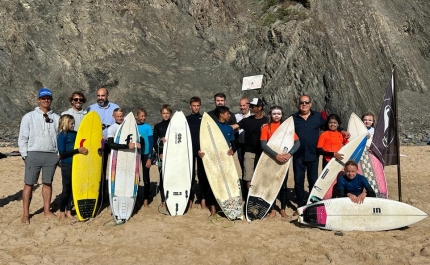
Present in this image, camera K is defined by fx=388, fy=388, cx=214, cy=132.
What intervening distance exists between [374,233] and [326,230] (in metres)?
0.55

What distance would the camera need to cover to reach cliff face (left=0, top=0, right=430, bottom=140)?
17234 mm

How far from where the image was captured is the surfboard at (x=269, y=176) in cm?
531

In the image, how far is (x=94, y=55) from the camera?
1817 centimetres

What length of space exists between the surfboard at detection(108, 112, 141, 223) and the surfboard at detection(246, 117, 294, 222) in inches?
65.9

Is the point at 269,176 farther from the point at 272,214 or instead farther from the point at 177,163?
the point at 177,163

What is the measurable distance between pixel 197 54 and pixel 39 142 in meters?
14.7

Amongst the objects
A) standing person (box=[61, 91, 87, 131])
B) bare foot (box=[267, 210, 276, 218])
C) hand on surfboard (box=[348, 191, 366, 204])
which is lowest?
bare foot (box=[267, 210, 276, 218])

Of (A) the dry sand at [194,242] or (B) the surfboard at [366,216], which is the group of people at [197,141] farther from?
(A) the dry sand at [194,242]

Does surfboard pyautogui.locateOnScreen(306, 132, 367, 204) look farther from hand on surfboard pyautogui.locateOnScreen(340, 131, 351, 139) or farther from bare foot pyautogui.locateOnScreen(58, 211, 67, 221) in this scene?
bare foot pyautogui.locateOnScreen(58, 211, 67, 221)

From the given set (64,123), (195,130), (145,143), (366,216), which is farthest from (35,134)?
(366,216)

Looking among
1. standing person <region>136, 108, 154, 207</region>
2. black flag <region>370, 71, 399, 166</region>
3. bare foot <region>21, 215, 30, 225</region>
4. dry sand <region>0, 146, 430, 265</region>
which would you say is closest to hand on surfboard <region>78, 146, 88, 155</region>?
standing person <region>136, 108, 154, 207</region>

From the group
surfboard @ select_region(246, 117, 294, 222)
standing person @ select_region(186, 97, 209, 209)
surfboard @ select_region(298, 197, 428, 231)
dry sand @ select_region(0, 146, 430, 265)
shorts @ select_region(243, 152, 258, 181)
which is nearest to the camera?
dry sand @ select_region(0, 146, 430, 265)

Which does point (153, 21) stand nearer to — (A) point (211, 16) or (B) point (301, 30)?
(A) point (211, 16)

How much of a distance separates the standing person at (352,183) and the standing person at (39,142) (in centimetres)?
377
